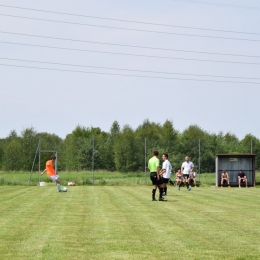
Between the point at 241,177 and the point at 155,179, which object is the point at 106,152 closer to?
the point at 241,177

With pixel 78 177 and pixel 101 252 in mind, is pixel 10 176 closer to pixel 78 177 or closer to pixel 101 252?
pixel 78 177

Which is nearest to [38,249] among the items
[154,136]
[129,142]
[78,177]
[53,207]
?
[53,207]

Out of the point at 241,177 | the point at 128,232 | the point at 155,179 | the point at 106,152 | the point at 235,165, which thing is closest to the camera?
the point at 128,232

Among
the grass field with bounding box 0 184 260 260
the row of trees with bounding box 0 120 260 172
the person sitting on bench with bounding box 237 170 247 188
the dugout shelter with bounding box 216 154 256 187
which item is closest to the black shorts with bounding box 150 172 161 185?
the grass field with bounding box 0 184 260 260

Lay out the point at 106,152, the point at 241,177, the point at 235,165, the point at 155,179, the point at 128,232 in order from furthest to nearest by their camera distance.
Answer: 1. the point at 106,152
2. the point at 235,165
3. the point at 241,177
4. the point at 155,179
5. the point at 128,232

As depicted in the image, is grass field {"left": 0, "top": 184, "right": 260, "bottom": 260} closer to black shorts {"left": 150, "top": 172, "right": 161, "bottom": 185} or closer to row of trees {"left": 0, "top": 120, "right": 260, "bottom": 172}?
black shorts {"left": 150, "top": 172, "right": 161, "bottom": 185}

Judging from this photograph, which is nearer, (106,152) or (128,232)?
(128,232)

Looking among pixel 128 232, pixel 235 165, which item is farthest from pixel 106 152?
pixel 128 232

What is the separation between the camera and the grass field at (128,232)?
931cm

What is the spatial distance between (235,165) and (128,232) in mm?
27755

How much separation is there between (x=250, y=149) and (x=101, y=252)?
37180mm

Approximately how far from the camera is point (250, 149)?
45.5m

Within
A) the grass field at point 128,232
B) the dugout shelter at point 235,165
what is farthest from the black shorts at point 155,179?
the dugout shelter at point 235,165

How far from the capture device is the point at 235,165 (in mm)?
38844
